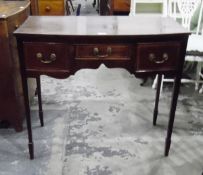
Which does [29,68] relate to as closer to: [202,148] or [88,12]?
[202,148]

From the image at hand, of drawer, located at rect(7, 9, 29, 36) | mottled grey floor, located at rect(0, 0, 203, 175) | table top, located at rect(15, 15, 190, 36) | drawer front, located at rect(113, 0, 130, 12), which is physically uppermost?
table top, located at rect(15, 15, 190, 36)

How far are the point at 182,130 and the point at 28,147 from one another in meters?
1.13

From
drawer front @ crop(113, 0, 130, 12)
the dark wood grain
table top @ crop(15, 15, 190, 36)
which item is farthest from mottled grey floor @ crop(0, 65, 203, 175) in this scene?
drawer front @ crop(113, 0, 130, 12)

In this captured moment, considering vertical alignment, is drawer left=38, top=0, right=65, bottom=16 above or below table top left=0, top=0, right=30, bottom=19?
below

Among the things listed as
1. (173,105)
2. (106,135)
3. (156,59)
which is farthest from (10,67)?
(173,105)

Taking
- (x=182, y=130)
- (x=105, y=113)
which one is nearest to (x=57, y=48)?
(x=105, y=113)

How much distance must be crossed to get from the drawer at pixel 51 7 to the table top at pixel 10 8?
82 cm

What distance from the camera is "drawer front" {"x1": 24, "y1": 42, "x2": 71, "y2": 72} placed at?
1.51 m

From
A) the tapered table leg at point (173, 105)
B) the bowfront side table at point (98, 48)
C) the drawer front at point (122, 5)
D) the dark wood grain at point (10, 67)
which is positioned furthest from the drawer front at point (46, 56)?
the drawer front at point (122, 5)

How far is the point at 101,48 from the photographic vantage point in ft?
4.97

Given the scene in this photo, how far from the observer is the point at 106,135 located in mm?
2086

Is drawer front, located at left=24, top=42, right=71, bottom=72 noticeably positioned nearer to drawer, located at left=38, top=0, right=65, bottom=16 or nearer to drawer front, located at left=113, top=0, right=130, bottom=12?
drawer, located at left=38, top=0, right=65, bottom=16

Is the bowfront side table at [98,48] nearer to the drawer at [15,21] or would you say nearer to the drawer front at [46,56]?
the drawer front at [46,56]

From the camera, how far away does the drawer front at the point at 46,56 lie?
151 cm
